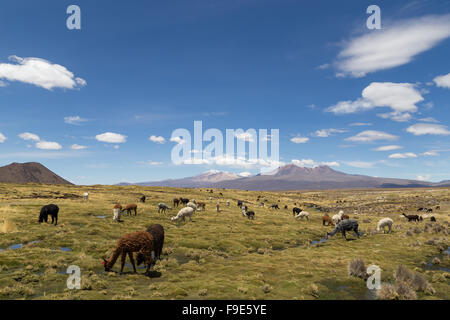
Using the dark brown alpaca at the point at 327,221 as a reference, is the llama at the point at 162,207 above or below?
above

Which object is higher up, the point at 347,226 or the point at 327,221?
the point at 347,226

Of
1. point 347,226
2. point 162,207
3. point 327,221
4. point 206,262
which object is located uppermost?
point 162,207

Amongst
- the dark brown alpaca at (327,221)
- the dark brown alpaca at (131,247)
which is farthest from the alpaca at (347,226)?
the dark brown alpaca at (131,247)

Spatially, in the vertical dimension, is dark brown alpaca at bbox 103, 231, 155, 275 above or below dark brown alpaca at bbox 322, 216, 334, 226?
above

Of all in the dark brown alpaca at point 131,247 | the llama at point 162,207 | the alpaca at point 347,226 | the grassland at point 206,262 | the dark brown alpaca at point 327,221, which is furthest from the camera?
the llama at point 162,207

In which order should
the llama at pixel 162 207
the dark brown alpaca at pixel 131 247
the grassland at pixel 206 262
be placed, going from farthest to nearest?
the llama at pixel 162 207
the dark brown alpaca at pixel 131 247
the grassland at pixel 206 262

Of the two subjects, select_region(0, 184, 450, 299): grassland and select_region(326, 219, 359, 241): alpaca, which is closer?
select_region(0, 184, 450, 299): grassland

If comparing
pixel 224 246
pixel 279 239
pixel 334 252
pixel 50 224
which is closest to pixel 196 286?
pixel 224 246

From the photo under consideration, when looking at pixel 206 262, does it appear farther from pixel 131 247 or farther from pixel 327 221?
pixel 327 221

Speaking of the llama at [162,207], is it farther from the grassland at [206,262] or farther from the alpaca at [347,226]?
the alpaca at [347,226]

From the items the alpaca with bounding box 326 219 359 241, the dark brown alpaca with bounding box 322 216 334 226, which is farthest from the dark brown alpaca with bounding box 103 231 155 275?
the dark brown alpaca with bounding box 322 216 334 226

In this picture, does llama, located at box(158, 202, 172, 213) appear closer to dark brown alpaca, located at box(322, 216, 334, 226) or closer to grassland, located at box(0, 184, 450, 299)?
grassland, located at box(0, 184, 450, 299)

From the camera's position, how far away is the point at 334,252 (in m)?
24.0

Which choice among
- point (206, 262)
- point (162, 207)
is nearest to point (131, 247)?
point (206, 262)
